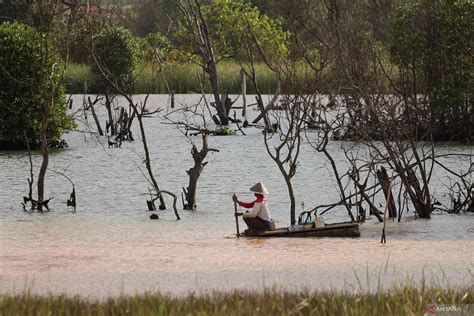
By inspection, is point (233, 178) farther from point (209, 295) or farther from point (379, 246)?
point (209, 295)

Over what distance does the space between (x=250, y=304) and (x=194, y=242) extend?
744cm

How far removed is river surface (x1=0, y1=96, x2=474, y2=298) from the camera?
12836 mm

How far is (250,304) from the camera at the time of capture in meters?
9.42

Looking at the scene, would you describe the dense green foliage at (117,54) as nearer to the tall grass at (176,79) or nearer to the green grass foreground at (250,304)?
the tall grass at (176,79)

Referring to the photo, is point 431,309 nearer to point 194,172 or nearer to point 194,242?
point 194,242

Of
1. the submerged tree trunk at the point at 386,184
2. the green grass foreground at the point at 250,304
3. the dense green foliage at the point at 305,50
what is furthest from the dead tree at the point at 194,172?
the green grass foreground at the point at 250,304

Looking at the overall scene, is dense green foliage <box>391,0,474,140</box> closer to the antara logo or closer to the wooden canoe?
the wooden canoe

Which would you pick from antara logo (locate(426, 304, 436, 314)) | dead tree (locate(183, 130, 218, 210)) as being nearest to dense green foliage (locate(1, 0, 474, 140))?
dead tree (locate(183, 130, 218, 210))

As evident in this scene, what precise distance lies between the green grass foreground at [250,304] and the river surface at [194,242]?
0.55 metres

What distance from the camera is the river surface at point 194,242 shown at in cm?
1284

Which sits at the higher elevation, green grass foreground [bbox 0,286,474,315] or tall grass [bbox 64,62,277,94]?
tall grass [bbox 64,62,277,94]

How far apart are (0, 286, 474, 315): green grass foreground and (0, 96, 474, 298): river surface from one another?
0.55 meters

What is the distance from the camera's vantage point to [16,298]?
10008mm

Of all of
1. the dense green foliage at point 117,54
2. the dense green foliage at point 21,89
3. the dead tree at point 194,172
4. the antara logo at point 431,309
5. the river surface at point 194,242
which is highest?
the dense green foliage at point 117,54
